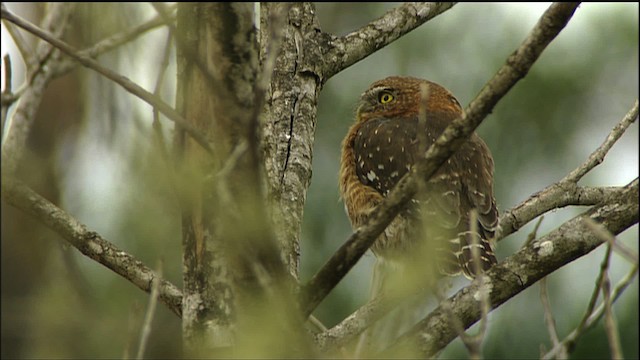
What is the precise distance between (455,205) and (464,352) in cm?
116

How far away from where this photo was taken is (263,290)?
257 centimetres

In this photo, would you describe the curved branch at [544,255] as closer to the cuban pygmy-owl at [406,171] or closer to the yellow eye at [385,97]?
the cuban pygmy-owl at [406,171]

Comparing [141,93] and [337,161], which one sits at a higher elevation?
[337,161]

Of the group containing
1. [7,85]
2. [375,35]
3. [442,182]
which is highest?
[375,35]

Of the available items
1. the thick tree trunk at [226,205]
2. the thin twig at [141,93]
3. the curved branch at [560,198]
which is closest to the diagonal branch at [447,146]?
the thick tree trunk at [226,205]

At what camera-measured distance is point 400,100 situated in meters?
6.08

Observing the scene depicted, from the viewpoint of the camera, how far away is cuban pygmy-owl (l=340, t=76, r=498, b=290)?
183 inches

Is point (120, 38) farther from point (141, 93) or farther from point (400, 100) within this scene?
point (400, 100)

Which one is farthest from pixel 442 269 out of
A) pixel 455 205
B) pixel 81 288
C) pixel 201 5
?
pixel 201 5

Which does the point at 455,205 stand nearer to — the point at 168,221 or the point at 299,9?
the point at 299,9

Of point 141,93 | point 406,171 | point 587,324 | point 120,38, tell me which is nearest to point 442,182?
point 406,171

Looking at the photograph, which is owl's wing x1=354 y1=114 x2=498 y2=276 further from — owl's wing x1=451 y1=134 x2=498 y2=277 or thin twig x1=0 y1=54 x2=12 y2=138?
thin twig x1=0 y1=54 x2=12 y2=138

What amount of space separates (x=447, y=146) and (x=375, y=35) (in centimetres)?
166

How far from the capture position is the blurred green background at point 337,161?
3.34m
